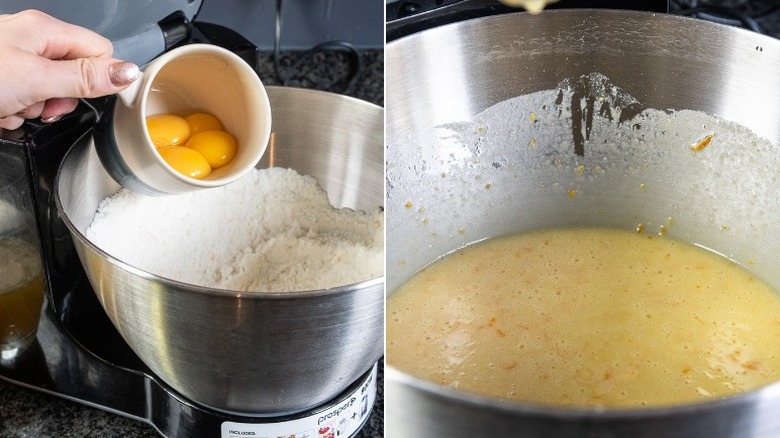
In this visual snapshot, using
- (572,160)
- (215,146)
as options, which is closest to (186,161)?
(215,146)

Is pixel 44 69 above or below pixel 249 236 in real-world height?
above

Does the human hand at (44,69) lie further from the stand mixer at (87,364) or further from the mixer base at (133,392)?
the mixer base at (133,392)

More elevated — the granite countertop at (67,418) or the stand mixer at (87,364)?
the stand mixer at (87,364)

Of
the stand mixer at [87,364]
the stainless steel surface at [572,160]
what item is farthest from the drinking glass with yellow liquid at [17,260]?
the stainless steel surface at [572,160]

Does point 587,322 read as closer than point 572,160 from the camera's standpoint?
Yes

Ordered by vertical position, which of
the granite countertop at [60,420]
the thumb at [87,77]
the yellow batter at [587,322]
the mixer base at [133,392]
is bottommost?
the granite countertop at [60,420]

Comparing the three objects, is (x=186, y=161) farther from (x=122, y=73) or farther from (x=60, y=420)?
(x=60, y=420)

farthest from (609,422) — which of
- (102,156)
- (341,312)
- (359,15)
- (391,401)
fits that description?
(359,15)
